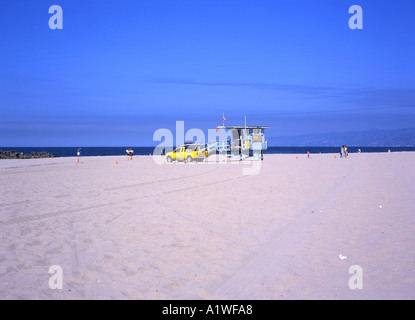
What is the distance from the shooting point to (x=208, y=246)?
7.68 m

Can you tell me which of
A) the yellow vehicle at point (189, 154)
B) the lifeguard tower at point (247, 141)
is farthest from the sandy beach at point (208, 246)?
the lifeguard tower at point (247, 141)

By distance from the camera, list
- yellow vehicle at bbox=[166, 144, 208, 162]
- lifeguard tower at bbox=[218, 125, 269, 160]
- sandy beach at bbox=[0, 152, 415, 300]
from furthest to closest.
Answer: lifeguard tower at bbox=[218, 125, 269, 160], yellow vehicle at bbox=[166, 144, 208, 162], sandy beach at bbox=[0, 152, 415, 300]

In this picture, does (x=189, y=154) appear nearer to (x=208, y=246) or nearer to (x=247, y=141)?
(x=247, y=141)

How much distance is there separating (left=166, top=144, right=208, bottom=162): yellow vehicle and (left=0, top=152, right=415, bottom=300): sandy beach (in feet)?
91.4

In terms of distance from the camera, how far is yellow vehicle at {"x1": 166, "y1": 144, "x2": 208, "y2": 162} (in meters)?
42.2

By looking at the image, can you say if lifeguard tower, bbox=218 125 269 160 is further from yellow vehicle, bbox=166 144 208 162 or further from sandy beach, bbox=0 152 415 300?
sandy beach, bbox=0 152 415 300

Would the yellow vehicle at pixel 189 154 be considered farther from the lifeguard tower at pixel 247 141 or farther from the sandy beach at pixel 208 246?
the sandy beach at pixel 208 246

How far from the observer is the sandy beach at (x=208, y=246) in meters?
5.49

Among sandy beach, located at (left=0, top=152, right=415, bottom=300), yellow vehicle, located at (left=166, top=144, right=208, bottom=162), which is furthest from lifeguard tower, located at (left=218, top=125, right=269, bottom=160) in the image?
sandy beach, located at (left=0, top=152, right=415, bottom=300)

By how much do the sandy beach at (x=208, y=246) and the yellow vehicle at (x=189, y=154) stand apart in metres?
→ 27.8

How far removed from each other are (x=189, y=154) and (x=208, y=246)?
3465cm

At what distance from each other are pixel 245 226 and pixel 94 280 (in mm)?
4546
